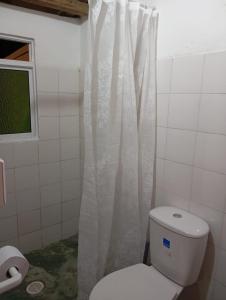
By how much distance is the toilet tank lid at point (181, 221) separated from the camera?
4.36 feet

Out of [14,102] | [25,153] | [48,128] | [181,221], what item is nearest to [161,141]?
[181,221]

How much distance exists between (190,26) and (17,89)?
4.70 ft

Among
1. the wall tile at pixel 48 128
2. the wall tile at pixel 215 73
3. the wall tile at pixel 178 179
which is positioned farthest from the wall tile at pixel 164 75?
the wall tile at pixel 48 128

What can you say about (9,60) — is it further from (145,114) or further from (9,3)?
(145,114)

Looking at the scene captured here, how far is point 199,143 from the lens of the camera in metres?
1.43

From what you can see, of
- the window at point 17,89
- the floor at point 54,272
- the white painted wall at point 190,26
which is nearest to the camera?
the white painted wall at point 190,26

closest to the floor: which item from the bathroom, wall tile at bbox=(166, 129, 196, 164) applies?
the bathroom

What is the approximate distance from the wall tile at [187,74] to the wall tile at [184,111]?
42 mm

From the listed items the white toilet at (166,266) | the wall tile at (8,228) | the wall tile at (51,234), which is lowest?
the wall tile at (51,234)

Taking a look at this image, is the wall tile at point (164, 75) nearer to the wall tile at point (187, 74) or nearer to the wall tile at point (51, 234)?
the wall tile at point (187, 74)

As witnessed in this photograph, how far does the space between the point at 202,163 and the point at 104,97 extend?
28.1 inches

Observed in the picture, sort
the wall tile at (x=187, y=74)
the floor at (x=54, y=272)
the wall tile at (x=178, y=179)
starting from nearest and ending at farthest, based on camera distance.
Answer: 1. the wall tile at (x=187, y=74)
2. the wall tile at (x=178, y=179)
3. the floor at (x=54, y=272)

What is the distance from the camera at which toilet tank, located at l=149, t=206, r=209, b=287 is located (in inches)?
52.4

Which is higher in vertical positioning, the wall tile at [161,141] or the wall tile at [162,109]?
the wall tile at [162,109]
